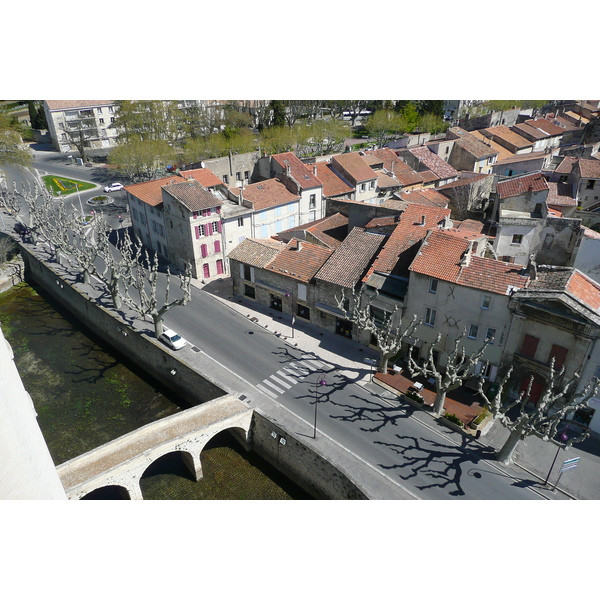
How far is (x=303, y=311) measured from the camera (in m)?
47.4

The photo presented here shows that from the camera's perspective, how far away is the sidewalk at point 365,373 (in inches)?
1200

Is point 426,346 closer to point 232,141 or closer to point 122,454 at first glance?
point 122,454

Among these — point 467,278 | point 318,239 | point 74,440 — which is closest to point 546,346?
point 467,278

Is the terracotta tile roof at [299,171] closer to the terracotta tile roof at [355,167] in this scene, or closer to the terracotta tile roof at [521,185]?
the terracotta tile roof at [355,167]

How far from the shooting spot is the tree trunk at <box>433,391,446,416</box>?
114ft

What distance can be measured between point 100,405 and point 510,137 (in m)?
89.9

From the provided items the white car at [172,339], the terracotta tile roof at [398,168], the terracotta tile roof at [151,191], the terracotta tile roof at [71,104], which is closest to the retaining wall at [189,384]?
the white car at [172,339]

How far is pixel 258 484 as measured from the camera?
109 ft

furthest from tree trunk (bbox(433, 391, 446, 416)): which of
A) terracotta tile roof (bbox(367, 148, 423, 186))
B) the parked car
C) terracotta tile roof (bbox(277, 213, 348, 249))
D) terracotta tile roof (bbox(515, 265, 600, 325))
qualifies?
the parked car

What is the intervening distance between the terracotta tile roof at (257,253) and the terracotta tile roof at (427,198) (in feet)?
71.1

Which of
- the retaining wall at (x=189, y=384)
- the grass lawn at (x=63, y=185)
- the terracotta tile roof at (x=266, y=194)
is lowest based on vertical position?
the retaining wall at (x=189, y=384)

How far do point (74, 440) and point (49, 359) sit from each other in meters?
12.7

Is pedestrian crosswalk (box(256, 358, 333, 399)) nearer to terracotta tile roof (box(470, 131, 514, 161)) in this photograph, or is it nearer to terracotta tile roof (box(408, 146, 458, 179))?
terracotta tile roof (box(408, 146, 458, 179))

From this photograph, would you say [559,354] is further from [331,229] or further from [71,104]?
[71,104]
